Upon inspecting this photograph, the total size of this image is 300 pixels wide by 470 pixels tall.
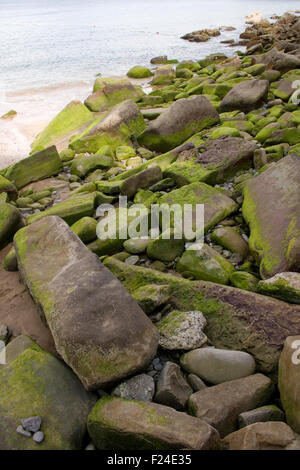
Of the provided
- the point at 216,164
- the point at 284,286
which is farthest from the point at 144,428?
the point at 216,164

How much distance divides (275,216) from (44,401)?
2624 millimetres

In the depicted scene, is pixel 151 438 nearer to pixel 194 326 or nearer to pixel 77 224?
pixel 194 326

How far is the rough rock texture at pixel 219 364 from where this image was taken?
8.57ft

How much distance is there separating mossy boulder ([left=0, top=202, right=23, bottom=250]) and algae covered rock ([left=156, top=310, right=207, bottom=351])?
2640 mm

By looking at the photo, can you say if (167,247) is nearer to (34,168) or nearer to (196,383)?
(196,383)

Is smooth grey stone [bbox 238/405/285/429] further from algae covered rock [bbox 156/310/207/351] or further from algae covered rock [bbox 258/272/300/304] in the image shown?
algae covered rock [bbox 258/272/300/304]

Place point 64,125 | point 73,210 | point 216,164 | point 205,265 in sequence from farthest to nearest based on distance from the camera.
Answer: point 64,125
point 216,164
point 73,210
point 205,265

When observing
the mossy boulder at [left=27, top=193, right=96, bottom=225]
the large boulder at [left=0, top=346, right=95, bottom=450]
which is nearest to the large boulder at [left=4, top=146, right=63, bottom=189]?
the mossy boulder at [left=27, top=193, right=96, bottom=225]

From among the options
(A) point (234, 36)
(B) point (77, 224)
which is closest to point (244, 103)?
(B) point (77, 224)

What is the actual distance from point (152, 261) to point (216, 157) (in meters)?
2.11

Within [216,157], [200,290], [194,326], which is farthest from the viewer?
[216,157]

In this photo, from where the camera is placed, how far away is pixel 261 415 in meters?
2.29

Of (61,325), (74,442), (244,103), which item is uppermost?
(244,103)

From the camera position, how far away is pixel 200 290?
323 centimetres
